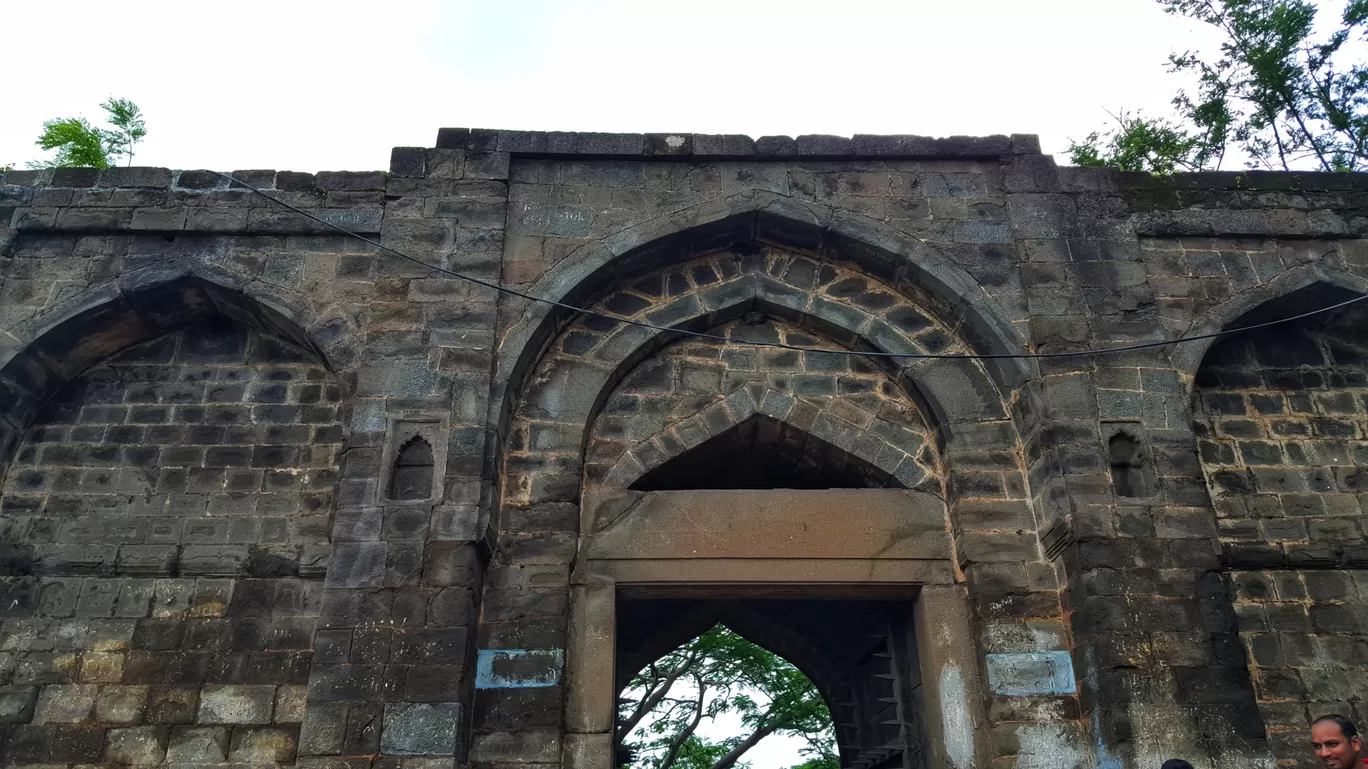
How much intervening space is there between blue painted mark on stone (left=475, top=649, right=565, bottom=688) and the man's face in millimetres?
3016

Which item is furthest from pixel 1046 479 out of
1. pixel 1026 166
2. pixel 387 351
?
pixel 387 351

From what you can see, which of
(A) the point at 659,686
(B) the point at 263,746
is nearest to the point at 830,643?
(B) the point at 263,746

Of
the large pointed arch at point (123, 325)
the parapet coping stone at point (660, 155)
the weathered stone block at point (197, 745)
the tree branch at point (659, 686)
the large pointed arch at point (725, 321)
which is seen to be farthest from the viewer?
the tree branch at point (659, 686)

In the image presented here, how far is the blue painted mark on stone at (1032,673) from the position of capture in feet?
15.5

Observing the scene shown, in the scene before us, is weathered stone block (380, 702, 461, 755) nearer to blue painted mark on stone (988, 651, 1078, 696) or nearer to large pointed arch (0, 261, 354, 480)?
large pointed arch (0, 261, 354, 480)

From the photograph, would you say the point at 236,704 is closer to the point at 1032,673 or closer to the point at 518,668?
the point at 518,668

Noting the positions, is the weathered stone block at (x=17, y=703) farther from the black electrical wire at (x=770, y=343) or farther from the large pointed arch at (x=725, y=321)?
the black electrical wire at (x=770, y=343)

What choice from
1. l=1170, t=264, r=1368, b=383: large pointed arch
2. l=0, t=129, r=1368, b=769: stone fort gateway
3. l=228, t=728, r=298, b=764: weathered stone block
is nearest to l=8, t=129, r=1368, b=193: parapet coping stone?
l=0, t=129, r=1368, b=769: stone fort gateway

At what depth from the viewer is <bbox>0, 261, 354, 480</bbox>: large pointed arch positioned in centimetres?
550

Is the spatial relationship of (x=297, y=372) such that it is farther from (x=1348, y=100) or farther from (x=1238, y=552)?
(x=1348, y=100)

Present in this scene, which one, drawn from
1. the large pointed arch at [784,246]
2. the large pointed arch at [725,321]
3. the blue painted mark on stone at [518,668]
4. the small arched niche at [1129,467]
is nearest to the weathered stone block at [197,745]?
the blue painted mark on stone at [518,668]

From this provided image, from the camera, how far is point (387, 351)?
528cm

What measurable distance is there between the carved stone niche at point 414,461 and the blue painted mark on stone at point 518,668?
787 millimetres

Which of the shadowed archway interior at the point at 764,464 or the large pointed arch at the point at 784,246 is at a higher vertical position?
the large pointed arch at the point at 784,246
